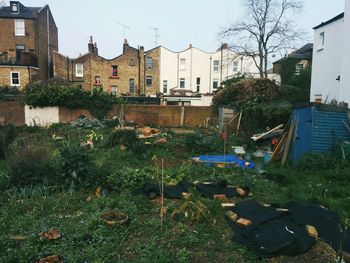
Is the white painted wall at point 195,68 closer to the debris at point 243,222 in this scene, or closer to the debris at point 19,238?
the debris at point 243,222

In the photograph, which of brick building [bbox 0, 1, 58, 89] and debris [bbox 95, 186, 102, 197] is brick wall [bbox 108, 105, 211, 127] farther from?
brick building [bbox 0, 1, 58, 89]

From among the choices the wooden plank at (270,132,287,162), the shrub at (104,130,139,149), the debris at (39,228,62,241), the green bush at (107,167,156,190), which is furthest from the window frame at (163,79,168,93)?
the debris at (39,228,62,241)

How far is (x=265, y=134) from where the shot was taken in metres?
12.3

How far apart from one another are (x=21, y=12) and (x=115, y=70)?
13.8 meters

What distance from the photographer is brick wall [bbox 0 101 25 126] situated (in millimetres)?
22188

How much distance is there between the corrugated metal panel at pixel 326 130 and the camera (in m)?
9.80

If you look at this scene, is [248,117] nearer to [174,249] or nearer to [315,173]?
[315,173]

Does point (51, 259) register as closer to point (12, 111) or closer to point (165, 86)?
point (12, 111)

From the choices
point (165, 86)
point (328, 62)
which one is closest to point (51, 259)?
point (328, 62)

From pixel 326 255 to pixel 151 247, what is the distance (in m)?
2.37

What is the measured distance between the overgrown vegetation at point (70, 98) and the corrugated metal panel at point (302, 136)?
1619cm

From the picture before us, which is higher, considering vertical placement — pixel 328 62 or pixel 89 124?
pixel 328 62

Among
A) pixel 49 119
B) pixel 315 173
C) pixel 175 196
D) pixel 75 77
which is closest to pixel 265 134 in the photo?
pixel 315 173

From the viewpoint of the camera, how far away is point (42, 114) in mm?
22359
